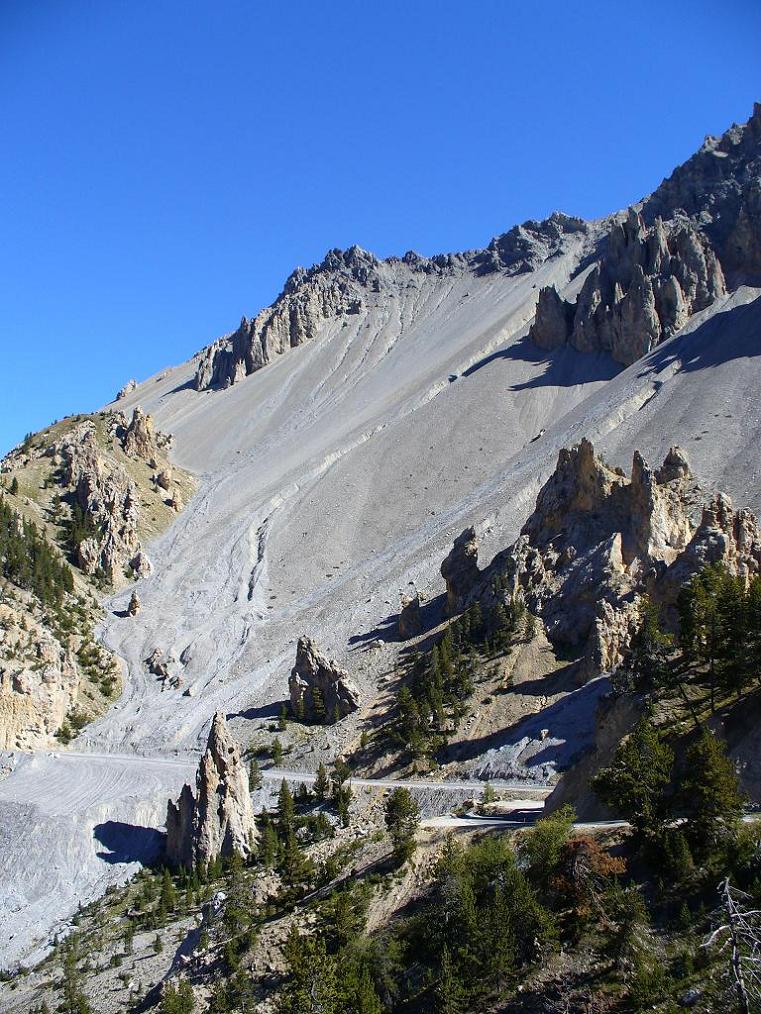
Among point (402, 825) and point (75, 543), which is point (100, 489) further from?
point (402, 825)

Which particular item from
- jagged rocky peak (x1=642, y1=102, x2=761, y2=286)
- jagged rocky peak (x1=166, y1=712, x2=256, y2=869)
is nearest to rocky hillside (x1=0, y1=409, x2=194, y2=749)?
jagged rocky peak (x1=166, y1=712, x2=256, y2=869)

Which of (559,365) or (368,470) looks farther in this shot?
(559,365)

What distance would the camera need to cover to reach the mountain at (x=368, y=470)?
43688 millimetres

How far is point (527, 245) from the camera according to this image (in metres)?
179

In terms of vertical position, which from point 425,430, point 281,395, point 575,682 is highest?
point 281,395

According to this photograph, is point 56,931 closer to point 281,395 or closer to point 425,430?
point 425,430

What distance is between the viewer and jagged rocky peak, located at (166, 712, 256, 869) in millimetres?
36375

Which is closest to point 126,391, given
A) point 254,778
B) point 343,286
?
point 343,286

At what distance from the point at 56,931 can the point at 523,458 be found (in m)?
68.0

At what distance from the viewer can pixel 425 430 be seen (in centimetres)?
10356

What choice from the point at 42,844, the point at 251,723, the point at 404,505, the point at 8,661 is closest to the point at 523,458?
the point at 404,505

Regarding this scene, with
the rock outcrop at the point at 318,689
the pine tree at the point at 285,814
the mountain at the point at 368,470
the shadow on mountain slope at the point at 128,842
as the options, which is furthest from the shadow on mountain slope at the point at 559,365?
the shadow on mountain slope at the point at 128,842

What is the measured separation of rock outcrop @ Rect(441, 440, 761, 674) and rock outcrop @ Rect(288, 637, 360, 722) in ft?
37.2

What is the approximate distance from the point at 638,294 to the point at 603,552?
2738 inches
